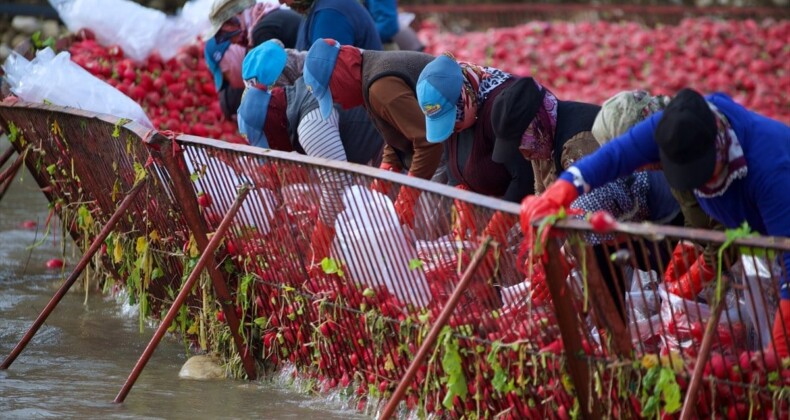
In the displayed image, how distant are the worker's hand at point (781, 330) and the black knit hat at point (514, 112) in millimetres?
1252

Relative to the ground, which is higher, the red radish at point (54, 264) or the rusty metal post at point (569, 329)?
the red radish at point (54, 264)

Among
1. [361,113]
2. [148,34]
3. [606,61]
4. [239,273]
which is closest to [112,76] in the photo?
[148,34]

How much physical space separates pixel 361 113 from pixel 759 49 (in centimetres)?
815

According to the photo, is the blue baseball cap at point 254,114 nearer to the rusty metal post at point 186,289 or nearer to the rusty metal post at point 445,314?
the rusty metal post at point 186,289

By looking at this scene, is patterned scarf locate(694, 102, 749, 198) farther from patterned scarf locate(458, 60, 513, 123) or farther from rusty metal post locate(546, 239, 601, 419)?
patterned scarf locate(458, 60, 513, 123)

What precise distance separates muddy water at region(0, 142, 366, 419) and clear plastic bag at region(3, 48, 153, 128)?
1166 millimetres

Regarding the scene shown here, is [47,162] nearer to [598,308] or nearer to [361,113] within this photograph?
[361,113]

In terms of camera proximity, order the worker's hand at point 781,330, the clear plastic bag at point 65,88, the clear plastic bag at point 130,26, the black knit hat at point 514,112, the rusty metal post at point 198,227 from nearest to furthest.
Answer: the worker's hand at point 781,330, the black knit hat at point 514,112, the rusty metal post at point 198,227, the clear plastic bag at point 65,88, the clear plastic bag at point 130,26

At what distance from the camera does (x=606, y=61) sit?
13188 mm

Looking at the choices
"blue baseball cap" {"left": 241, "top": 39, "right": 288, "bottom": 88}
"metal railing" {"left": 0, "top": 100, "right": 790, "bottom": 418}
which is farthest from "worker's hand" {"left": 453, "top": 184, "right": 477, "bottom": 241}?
"blue baseball cap" {"left": 241, "top": 39, "right": 288, "bottom": 88}

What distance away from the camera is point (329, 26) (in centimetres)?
646

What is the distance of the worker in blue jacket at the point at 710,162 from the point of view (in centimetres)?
362

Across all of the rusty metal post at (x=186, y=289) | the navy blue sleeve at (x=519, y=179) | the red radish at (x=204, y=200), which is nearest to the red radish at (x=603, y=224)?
the navy blue sleeve at (x=519, y=179)

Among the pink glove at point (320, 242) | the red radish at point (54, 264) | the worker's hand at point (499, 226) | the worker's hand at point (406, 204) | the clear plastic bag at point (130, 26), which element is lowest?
the worker's hand at point (499, 226)
